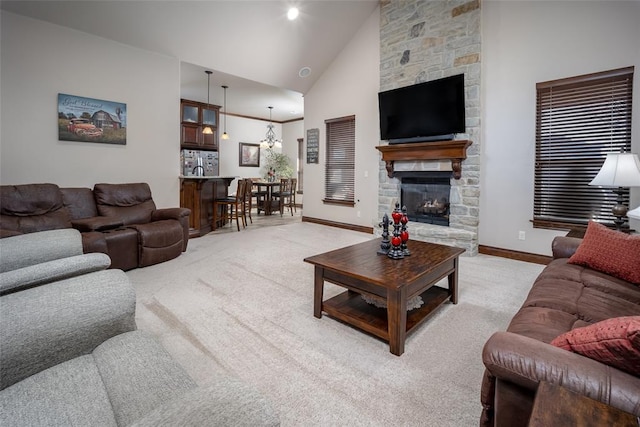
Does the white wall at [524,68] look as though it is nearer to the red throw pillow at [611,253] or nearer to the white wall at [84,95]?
the red throw pillow at [611,253]

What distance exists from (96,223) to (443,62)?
5113 millimetres

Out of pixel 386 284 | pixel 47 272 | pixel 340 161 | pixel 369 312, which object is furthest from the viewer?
pixel 340 161

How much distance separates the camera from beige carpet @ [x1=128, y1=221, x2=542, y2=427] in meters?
1.54

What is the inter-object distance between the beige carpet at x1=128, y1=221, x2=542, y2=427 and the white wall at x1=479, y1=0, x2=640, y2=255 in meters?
0.81

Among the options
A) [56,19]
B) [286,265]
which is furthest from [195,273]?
[56,19]

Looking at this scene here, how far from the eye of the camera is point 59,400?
0.86 meters

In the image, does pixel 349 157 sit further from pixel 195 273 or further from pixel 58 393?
pixel 58 393

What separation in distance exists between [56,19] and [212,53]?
1982 millimetres

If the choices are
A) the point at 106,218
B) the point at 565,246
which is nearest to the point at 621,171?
the point at 565,246

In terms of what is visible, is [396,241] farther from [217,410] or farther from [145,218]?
[145,218]

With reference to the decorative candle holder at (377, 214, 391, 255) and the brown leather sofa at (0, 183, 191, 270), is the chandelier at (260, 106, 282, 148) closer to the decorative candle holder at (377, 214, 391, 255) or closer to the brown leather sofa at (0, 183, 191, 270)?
the brown leather sofa at (0, 183, 191, 270)

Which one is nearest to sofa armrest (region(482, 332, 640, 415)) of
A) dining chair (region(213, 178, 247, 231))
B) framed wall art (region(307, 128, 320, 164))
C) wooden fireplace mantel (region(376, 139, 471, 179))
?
wooden fireplace mantel (region(376, 139, 471, 179))

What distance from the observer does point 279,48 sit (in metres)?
5.57

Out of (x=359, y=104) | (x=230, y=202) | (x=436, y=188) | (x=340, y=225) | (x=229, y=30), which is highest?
(x=229, y=30)
